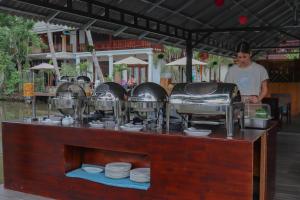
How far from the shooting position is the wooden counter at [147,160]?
2.37 m

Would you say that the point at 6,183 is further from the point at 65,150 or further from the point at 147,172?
the point at 147,172

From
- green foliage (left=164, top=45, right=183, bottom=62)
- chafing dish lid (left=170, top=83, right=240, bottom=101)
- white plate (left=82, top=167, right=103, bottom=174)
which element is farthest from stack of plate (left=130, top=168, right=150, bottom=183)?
green foliage (left=164, top=45, right=183, bottom=62)

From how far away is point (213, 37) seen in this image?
9.77 metres

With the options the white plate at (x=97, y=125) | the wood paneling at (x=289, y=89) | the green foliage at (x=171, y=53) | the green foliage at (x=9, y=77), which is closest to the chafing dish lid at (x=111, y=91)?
the white plate at (x=97, y=125)

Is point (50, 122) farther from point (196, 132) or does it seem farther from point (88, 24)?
point (88, 24)

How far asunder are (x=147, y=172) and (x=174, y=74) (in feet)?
64.1

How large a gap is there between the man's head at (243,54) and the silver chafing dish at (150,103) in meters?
0.87

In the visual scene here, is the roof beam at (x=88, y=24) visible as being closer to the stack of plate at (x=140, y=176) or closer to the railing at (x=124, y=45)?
the stack of plate at (x=140, y=176)

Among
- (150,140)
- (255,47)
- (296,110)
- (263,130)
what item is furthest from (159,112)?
(255,47)

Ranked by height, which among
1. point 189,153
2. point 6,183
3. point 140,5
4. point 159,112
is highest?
point 140,5

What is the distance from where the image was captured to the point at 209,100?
2.51m

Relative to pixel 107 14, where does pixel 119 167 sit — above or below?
below

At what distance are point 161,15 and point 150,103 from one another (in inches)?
159

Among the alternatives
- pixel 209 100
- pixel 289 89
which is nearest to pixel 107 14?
pixel 209 100
